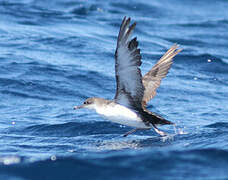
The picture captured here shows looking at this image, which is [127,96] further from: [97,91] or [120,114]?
[97,91]

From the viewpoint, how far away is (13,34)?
50.0ft

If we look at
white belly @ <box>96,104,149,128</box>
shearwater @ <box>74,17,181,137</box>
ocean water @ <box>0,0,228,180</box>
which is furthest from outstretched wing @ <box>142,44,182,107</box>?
white belly @ <box>96,104,149,128</box>

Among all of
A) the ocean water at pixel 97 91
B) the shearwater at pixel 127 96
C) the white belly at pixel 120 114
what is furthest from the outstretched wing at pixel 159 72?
the white belly at pixel 120 114

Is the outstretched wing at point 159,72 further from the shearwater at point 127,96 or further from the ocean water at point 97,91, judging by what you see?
the ocean water at point 97,91

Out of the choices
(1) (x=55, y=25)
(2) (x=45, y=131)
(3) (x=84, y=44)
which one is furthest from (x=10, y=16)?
(2) (x=45, y=131)

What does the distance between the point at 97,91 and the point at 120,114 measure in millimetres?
3935

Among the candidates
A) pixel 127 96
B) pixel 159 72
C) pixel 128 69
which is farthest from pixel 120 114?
pixel 159 72

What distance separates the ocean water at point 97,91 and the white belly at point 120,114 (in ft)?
1.31

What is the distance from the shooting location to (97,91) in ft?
37.3

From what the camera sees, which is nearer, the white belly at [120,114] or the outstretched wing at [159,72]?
the white belly at [120,114]

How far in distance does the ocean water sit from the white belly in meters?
0.40

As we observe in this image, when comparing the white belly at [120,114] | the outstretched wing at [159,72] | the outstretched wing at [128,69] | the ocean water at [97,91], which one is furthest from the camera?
the outstretched wing at [159,72]

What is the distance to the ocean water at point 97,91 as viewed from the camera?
6.32 m

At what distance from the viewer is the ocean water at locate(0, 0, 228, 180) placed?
6.32 m
